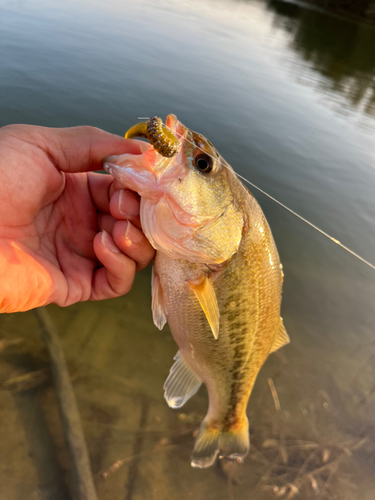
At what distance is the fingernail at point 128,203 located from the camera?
2035mm

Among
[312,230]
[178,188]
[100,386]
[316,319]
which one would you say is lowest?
[100,386]

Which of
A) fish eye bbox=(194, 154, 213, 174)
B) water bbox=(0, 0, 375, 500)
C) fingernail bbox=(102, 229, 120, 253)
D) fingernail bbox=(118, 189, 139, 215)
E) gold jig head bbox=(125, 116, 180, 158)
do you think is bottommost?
water bbox=(0, 0, 375, 500)

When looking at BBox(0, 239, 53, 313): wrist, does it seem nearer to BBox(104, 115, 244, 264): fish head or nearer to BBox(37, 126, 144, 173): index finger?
BBox(37, 126, 144, 173): index finger

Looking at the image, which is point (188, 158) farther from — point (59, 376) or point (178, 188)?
point (59, 376)

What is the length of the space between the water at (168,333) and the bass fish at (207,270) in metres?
→ 0.61

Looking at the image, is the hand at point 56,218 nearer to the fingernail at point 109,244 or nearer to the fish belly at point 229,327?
the fingernail at point 109,244

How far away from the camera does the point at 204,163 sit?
1.94 metres

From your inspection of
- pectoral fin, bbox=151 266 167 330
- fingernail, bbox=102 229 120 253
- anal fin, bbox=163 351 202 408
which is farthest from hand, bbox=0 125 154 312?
anal fin, bbox=163 351 202 408

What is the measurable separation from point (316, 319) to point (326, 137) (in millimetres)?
6802

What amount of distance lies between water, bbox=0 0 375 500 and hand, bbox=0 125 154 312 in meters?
1.24

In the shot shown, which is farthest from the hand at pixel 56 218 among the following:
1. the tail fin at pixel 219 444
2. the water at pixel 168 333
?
the tail fin at pixel 219 444

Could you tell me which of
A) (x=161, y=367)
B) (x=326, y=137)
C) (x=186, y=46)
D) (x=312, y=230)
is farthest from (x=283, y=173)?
(x=186, y=46)

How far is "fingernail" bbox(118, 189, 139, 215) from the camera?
2035mm

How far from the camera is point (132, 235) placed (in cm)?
209
